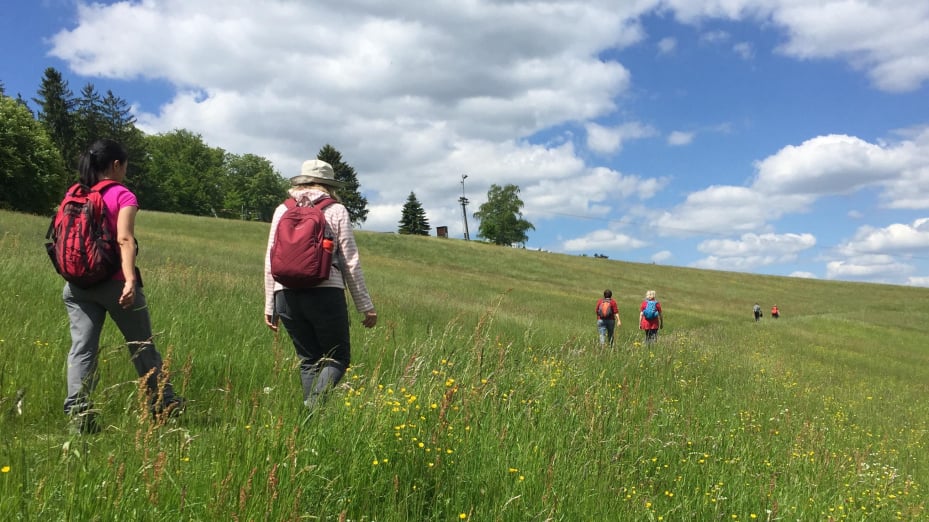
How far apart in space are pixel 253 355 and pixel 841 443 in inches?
253

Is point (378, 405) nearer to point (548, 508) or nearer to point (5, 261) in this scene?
point (548, 508)

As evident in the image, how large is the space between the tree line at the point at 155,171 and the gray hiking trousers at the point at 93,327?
43.0 meters

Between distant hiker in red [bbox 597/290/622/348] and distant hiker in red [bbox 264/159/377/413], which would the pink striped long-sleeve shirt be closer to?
distant hiker in red [bbox 264/159/377/413]

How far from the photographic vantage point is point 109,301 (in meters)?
3.67

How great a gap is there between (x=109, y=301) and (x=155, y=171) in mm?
92749

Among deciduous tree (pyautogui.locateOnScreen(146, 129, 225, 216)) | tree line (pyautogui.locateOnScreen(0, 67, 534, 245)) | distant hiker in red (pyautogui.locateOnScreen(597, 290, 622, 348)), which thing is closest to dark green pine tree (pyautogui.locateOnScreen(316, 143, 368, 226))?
tree line (pyautogui.locateOnScreen(0, 67, 534, 245))

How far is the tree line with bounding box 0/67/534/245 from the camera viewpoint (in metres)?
39.4

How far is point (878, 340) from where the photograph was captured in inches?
1134

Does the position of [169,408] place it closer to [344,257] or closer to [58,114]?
[344,257]

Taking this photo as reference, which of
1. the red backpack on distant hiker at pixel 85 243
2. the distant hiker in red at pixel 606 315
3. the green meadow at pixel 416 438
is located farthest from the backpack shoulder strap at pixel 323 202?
the distant hiker in red at pixel 606 315

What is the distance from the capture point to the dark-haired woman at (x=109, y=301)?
357cm

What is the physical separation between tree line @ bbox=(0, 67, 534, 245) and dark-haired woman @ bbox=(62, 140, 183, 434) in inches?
1684

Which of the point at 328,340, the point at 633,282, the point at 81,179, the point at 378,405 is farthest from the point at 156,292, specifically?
the point at 633,282

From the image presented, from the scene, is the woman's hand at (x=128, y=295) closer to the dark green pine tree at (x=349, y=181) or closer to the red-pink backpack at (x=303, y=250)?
the red-pink backpack at (x=303, y=250)
